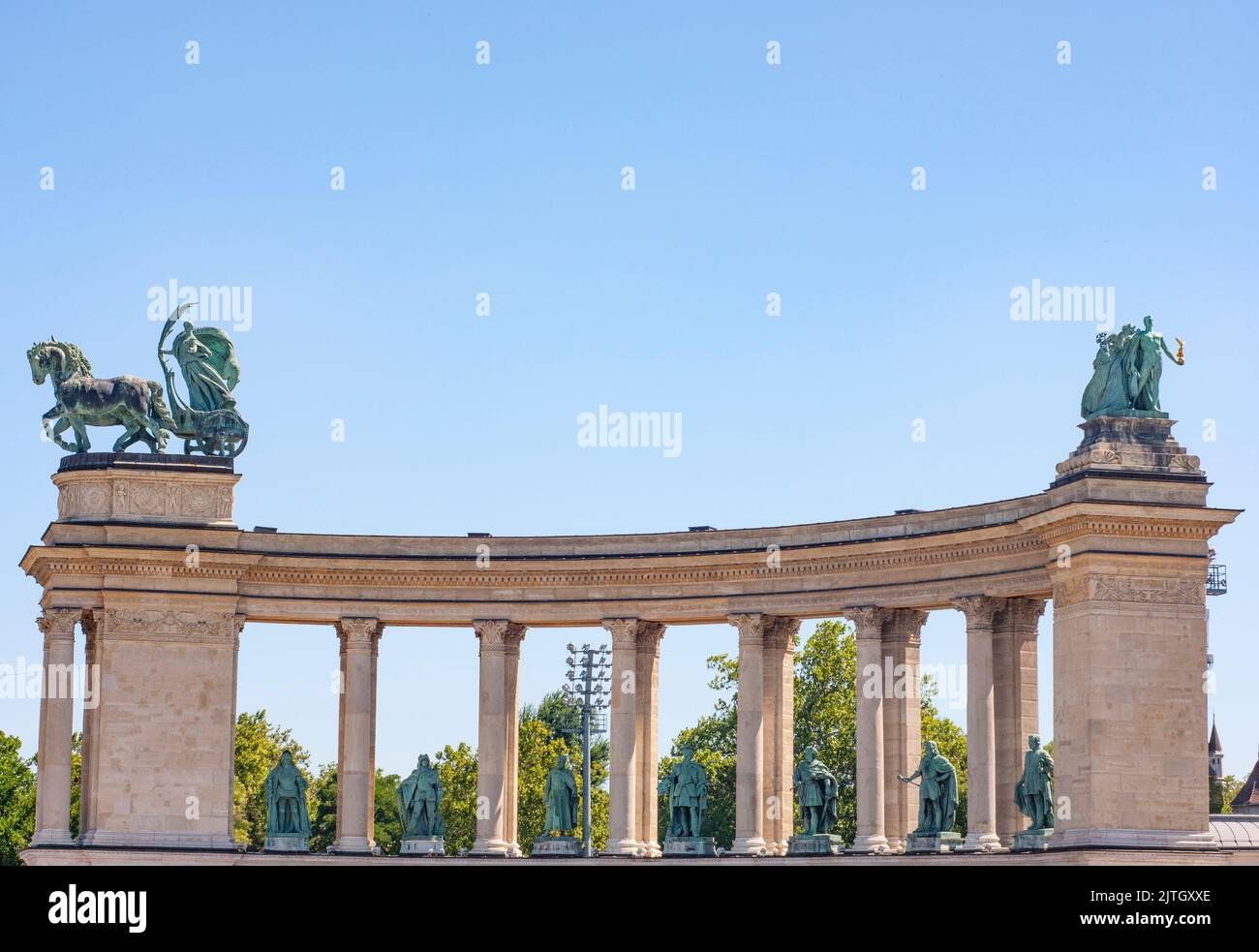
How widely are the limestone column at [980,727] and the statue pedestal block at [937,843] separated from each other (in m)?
0.45

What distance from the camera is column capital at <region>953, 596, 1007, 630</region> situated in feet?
277

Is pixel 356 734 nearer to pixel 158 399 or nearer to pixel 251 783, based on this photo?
pixel 158 399

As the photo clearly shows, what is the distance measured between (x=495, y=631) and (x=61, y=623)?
17.6 m

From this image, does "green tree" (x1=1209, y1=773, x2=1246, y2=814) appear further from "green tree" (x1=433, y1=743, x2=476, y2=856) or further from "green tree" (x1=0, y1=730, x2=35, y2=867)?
"green tree" (x1=0, y1=730, x2=35, y2=867)

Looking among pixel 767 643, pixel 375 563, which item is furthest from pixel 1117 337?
pixel 375 563

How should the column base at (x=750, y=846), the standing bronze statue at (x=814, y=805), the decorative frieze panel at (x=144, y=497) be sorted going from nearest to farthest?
the standing bronze statue at (x=814, y=805) < the column base at (x=750, y=846) < the decorative frieze panel at (x=144, y=497)

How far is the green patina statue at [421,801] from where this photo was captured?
310 ft

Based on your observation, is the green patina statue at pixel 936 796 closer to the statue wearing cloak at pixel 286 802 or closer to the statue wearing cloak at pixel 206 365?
the statue wearing cloak at pixel 286 802

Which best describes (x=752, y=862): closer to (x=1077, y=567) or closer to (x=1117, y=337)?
(x=1077, y=567)

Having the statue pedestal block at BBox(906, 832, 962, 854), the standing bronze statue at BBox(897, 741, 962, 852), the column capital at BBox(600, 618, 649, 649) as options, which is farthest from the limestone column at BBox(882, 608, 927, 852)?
the column capital at BBox(600, 618, 649, 649)

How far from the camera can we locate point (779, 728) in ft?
308

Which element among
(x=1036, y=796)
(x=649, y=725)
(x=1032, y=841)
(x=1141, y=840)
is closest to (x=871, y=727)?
(x=1036, y=796)

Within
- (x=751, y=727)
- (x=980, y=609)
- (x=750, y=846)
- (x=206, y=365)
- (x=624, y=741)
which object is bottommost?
(x=750, y=846)

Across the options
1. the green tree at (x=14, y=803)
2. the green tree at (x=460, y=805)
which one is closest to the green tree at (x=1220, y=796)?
the green tree at (x=460, y=805)
